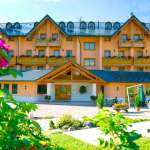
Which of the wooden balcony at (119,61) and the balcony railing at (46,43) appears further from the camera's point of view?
the balcony railing at (46,43)

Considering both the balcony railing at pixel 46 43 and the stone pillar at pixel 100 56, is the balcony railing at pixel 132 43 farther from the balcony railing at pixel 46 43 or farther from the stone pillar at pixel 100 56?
the balcony railing at pixel 46 43

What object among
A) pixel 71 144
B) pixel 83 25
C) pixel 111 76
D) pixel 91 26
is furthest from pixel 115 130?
pixel 83 25

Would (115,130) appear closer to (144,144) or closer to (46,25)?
(144,144)

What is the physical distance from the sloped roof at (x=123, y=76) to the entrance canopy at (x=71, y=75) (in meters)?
1.32

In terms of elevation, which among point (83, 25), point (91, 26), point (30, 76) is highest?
point (83, 25)

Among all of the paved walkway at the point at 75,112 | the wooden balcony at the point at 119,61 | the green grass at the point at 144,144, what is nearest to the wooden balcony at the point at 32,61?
the wooden balcony at the point at 119,61

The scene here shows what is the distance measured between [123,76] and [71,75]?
6.96 metres

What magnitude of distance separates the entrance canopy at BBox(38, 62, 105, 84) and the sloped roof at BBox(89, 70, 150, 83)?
51.8 inches

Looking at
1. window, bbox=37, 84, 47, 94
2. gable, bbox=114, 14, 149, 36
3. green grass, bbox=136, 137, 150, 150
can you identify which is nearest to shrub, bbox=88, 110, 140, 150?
green grass, bbox=136, 137, 150, 150

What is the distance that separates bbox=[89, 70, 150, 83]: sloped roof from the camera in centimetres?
4881

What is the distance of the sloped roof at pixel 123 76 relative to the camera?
48.8 metres

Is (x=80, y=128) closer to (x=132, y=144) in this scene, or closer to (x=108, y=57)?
(x=132, y=144)

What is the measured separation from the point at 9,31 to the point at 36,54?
244 inches

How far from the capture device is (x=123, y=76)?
165 feet
